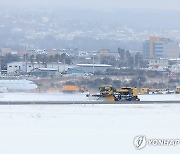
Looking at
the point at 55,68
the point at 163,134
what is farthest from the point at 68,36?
the point at 163,134

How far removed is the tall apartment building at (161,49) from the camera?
4710 inches

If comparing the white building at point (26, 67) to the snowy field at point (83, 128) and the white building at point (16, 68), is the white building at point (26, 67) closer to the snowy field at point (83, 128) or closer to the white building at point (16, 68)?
the white building at point (16, 68)

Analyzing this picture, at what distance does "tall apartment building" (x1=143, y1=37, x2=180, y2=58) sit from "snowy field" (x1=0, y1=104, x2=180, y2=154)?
300 ft

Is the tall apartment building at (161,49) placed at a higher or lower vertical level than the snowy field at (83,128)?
higher

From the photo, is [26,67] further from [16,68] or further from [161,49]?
[161,49]

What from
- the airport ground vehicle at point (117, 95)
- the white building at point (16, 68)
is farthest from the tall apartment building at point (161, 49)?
the airport ground vehicle at point (117, 95)

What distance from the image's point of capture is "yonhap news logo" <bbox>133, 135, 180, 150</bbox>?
1630cm

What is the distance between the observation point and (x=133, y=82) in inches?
2477

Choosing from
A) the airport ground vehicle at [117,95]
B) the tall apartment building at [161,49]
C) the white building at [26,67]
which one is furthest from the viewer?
the tall apartment building at [161,49]

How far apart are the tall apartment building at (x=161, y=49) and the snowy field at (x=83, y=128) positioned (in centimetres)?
9158

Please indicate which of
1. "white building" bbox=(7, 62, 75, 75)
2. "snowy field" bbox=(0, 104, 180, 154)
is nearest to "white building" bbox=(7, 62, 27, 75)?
"white building" bbox=(7, 62, 75, 75)

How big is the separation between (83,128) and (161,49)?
102m

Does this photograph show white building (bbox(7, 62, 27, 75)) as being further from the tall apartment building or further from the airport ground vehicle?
the tall apartment building

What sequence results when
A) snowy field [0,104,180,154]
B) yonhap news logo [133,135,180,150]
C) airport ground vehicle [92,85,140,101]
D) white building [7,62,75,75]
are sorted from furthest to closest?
white building [7,62,75,75], airport ground vehicle [92,85,140,101], yonhap news logo [133,135,180,150], snowy field [0,104,180,154]
